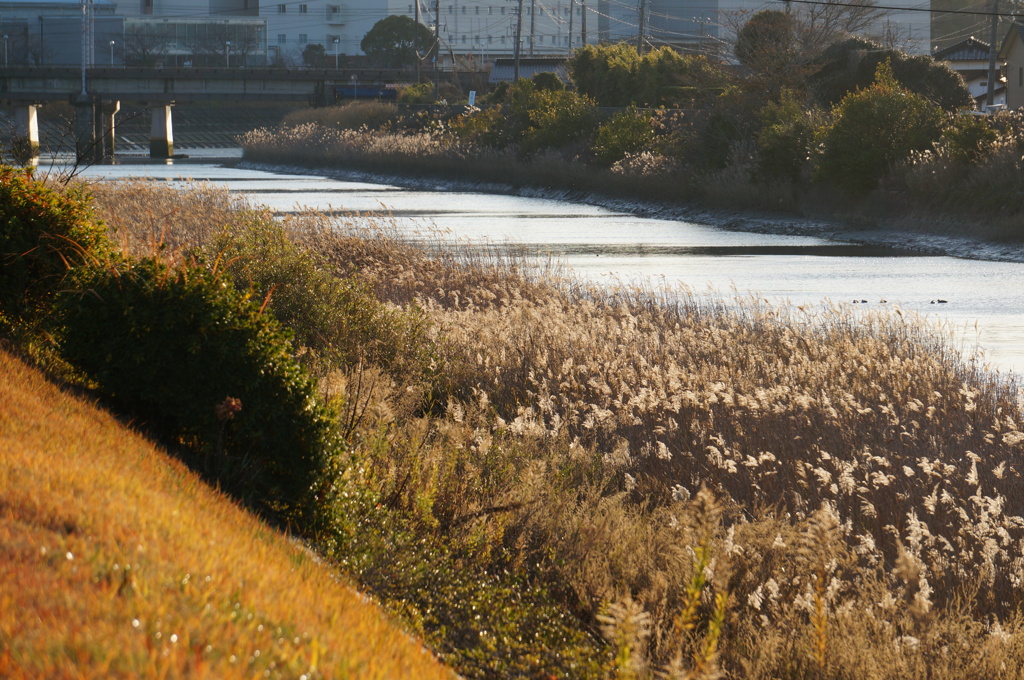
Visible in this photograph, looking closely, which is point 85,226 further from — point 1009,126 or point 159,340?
point 1009,126

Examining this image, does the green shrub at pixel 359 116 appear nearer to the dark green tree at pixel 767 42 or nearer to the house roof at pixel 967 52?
the dark green tree at pixel 767 42

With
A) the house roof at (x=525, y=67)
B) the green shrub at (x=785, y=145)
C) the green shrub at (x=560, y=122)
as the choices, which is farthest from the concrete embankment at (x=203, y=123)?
the green shrub at (x=785, y=145)

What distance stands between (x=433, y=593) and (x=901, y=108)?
30867 millimetres

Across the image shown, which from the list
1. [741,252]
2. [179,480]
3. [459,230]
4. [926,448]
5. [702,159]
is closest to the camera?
[179,480]

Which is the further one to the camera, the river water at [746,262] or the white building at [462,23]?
the white building at [462,23]

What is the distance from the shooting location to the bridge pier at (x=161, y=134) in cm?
9256

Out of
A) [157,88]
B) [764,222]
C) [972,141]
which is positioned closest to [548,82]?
[764,222]

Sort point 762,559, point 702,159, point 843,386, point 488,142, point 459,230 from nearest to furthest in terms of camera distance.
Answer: point 762,559 < point 843,386 < point 459,230 < point 702,159 < point 488,142

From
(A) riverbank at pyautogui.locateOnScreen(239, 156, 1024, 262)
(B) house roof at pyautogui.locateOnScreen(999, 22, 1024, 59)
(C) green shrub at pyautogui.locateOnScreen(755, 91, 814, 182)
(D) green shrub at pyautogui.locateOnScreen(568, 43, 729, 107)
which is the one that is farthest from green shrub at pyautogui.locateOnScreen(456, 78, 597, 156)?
(B) house roof at pyautogui.locateOnScreen(999, 22, 1024, 59)

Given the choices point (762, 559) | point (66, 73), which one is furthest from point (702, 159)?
point (66, 73)

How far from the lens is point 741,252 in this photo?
29.8 meters

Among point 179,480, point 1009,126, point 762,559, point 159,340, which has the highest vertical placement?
point 1009,126

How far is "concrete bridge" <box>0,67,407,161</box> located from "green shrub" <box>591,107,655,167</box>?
48498 millimetres

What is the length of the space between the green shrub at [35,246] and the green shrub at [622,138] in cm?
3729
